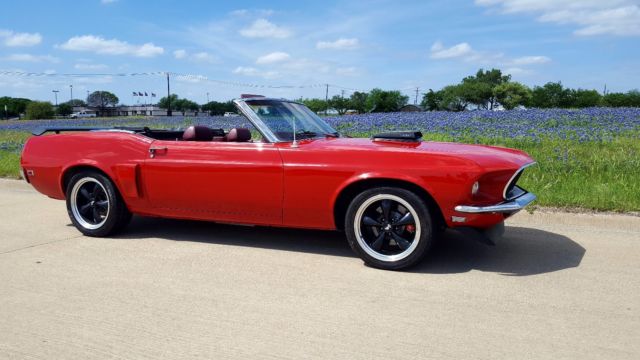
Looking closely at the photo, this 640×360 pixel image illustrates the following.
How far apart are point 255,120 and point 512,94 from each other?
90957 mm

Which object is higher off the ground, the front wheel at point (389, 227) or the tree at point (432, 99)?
the tree at point (432, 99)

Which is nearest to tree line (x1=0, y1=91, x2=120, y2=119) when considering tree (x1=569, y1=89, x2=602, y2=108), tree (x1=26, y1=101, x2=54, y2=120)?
tree (x1=26, y1=101, x2=54, y2=120)

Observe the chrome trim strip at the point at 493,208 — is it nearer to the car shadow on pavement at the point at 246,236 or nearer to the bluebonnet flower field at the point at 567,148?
the car shadow on pavement at the point at 246,236

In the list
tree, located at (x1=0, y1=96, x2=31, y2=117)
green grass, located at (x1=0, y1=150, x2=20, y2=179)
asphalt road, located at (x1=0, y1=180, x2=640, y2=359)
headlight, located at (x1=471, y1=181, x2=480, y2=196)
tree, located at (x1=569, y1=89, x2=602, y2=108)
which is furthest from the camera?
tree, located at (x1=0, y1=96, x2=31, y2=117)

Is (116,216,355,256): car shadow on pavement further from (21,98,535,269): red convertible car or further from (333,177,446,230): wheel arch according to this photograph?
(333,177,446,230): wheel arch

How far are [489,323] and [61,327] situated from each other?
245 centimetres

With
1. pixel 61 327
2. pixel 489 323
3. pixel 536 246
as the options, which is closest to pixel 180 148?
pixel 61 327

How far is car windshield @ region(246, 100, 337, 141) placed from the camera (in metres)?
4.65

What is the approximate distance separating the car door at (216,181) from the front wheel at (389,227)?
27.1 inches

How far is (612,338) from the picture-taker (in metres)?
2.87

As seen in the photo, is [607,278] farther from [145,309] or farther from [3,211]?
[3,211]

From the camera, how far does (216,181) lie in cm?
454

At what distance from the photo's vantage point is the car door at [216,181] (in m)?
4.38

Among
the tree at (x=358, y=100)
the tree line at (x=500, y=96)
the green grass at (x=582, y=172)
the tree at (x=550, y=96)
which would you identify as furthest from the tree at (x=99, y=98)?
the green grass at (x=582, y=172)
